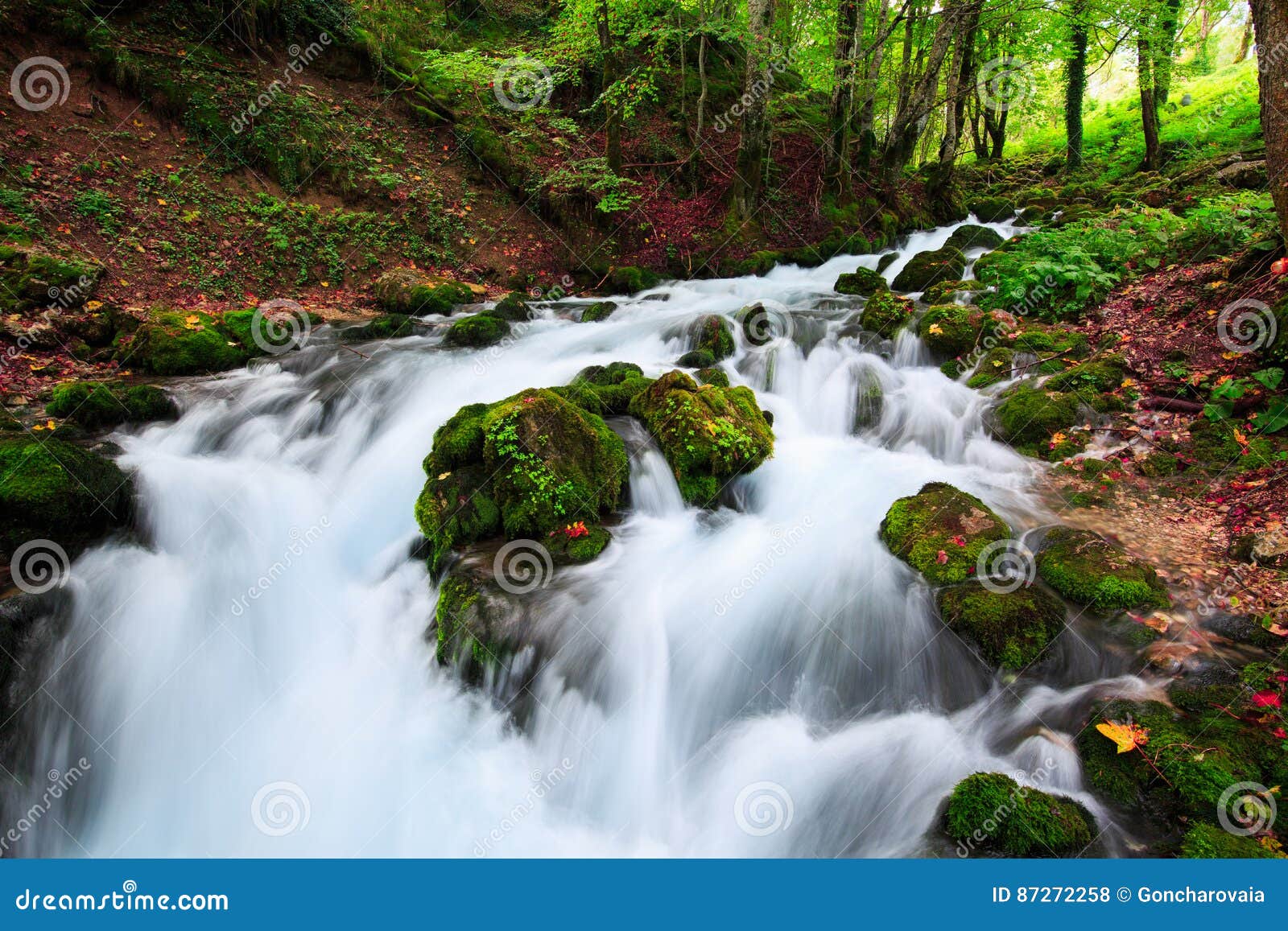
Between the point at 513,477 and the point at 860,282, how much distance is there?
27.7 ft

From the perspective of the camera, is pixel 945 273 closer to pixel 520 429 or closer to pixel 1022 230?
pixel 1022 230

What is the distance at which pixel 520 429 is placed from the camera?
5.04 meters

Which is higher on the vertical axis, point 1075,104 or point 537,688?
point 1075,104

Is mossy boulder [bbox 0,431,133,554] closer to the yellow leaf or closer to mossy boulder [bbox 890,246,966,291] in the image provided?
the yellow leaf

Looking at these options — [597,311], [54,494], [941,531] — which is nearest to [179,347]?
[54,494]

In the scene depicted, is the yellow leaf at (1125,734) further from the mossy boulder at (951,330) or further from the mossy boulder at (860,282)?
the mossy boulder at (860,282)

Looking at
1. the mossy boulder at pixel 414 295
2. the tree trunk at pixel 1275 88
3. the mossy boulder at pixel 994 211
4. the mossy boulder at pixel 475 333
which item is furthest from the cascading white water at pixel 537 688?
the mossy boulder at pixel 994 211

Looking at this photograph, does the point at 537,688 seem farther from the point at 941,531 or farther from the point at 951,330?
the point at 951,330

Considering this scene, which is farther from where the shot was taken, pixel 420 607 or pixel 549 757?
pixel 420 607

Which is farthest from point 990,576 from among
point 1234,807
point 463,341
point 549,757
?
point 463,341

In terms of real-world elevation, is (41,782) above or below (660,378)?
below

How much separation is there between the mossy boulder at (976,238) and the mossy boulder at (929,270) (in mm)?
1436

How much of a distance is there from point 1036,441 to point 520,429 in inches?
197

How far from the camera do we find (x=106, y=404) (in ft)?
20.2
